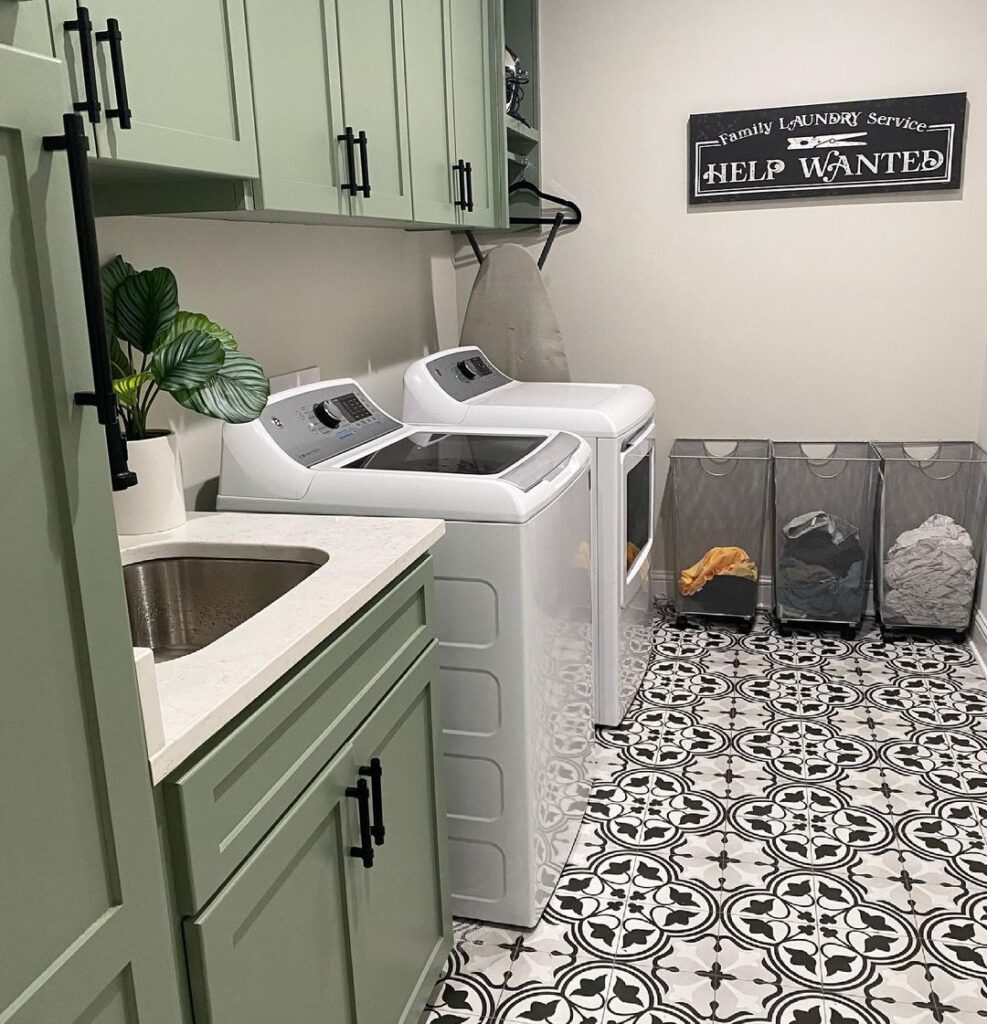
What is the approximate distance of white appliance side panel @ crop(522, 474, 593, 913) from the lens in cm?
198

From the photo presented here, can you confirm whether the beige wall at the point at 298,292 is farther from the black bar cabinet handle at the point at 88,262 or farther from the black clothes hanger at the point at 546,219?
the black bar cabinet handle at the point at 88,262

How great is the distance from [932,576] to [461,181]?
6.79ft

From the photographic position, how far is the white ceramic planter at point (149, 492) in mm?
1743

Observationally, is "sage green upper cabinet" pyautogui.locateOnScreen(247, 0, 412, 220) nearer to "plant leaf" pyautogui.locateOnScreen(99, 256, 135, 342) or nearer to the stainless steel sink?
"plant leaf" pyautogui.locateOnScreen(99, 256, 135, 342)

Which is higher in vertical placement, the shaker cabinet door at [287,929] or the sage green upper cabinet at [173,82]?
the sage green upper cabinet at [173,82]

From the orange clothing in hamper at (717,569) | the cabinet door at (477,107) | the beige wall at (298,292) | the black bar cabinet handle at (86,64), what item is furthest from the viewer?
the orange clothing in hamper at (717,569)

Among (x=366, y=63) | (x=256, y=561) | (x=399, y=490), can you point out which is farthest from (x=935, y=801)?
(x=366, y=63)

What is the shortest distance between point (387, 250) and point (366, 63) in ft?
3.57

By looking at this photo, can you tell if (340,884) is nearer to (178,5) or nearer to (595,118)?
(178,5)

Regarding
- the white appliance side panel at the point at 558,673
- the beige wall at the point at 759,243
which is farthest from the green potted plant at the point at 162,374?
the beige wall at the point at 759,243

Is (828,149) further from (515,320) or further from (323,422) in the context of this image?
(323,422)

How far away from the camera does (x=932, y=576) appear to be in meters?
3.39

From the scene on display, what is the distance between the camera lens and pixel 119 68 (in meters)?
1.26

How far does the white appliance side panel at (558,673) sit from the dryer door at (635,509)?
0.31 m
